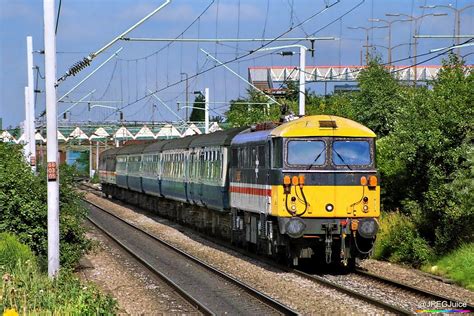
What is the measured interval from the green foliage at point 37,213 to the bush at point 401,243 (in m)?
7.17

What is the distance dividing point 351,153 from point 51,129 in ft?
20.4

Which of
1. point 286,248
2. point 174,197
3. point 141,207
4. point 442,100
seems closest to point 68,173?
point 286,248

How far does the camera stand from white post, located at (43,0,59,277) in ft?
49.8

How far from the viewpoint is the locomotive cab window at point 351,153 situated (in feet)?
56.6

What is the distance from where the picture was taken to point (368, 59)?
29875 millimetres

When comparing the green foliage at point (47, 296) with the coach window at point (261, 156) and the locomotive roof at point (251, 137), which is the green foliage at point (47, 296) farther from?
the locomotive roof at point (251, 137)

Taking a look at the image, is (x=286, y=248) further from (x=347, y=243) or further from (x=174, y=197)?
(x=174, y=197)

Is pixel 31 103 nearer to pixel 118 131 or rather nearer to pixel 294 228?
pixel 294 228

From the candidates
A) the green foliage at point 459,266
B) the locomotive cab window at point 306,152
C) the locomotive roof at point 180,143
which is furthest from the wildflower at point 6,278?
the locomotive roof at point 180,143

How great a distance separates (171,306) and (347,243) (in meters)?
4.92

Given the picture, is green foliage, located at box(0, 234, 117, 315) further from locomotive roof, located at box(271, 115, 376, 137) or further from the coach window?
the coach window

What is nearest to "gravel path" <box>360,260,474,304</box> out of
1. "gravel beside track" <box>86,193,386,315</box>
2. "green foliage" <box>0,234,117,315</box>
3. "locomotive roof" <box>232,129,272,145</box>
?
"gravel beside track" <box>86,193,386,315</box>

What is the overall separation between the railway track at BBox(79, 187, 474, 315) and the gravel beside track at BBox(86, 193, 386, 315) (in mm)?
121

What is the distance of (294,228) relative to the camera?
16.7 m
